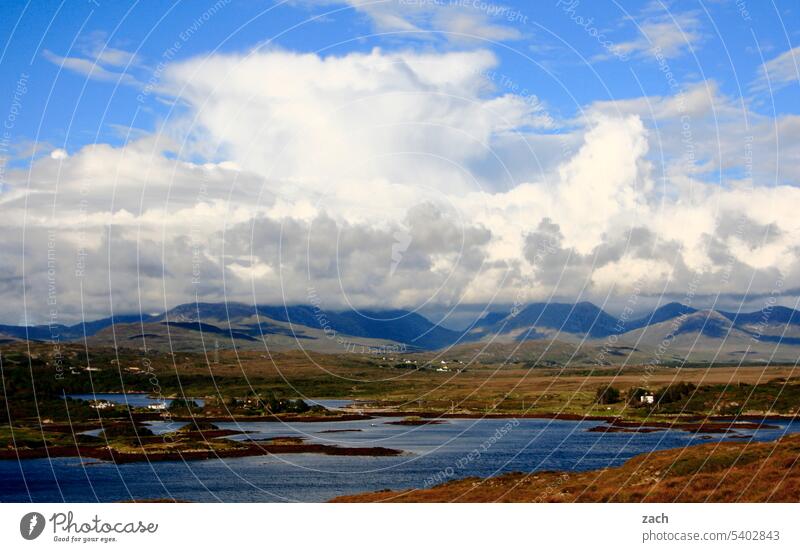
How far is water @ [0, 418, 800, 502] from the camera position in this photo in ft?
290

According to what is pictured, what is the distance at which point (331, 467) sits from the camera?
10475 cm

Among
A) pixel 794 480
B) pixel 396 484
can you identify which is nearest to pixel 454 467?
pixel 396 484

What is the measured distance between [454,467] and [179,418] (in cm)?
8124
